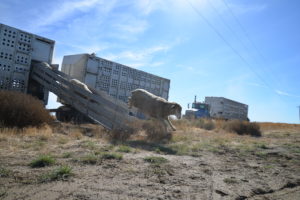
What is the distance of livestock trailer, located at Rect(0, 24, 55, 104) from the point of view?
350 inches

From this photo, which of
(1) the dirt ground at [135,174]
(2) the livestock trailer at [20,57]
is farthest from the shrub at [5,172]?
(2) the livestock trailer at [20,57]

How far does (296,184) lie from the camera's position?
3758 mm

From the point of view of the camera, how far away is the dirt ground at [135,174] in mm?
2658

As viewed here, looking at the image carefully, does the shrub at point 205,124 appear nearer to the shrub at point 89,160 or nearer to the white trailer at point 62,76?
the white trailer at point 62,76

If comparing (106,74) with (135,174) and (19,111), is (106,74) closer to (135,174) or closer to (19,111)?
(19,111)

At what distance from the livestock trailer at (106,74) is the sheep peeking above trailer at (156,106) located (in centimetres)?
391

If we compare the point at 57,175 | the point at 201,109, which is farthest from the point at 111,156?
the point at 201,109

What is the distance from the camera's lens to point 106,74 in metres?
12.0

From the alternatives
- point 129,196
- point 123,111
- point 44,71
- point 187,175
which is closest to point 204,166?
point 187,175

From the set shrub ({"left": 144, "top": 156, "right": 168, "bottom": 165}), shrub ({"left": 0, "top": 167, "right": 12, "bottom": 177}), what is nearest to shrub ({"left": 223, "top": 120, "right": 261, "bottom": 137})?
shrub ({"left": 144, "top": 156, "right": 168, "bottom": 165})

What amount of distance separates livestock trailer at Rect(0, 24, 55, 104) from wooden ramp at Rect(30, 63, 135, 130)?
455 mm

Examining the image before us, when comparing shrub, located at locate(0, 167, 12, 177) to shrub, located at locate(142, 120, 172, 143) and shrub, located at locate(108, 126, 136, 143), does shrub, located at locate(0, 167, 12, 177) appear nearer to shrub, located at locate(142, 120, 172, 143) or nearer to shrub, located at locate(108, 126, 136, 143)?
shrub, located at locate(108, 126, 136, 143)

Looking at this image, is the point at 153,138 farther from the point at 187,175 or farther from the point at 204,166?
the point at 187,175

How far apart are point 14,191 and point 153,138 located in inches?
202
